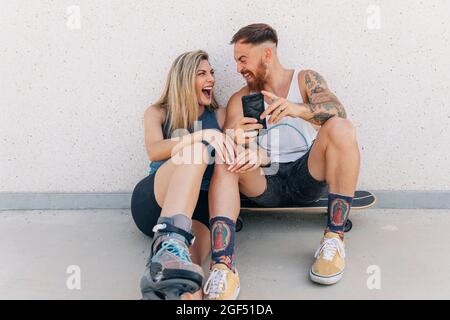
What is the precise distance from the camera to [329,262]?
1934 mm

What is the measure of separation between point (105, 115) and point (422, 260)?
189cm

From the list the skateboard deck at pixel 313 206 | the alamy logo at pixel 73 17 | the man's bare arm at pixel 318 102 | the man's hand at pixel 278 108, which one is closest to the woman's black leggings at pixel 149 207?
the skateboard deck at pixel 313 206

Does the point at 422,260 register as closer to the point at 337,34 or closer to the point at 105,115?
the point at 337,34

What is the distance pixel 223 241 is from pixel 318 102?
0.80 m

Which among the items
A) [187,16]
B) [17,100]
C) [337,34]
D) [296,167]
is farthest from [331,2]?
[17,100]

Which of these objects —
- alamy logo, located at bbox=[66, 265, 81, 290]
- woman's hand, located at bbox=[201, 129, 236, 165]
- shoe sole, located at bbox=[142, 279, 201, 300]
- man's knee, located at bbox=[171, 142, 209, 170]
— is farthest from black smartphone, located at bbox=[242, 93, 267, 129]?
alamy logo, located at bbox=[66, 265, 81, 290]

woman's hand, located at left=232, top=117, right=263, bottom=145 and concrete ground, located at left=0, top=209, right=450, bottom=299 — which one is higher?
woman's hand, located at left=232, top=117, right=263, bottom=145

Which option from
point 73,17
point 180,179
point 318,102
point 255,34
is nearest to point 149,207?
point 180,179

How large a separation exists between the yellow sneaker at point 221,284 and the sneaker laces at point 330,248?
15.7 inches

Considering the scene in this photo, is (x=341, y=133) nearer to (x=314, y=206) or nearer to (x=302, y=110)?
(x=302, y=110)

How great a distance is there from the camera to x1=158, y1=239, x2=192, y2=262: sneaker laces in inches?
65.7

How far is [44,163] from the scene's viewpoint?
290cm

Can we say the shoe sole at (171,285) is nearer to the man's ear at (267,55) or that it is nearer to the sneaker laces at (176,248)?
the sneaker laces at (176,248)

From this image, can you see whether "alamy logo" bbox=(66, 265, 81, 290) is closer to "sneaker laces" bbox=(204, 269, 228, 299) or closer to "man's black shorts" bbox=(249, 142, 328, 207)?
"sneaker laces" bbox=(204, 269, 228, 299)
